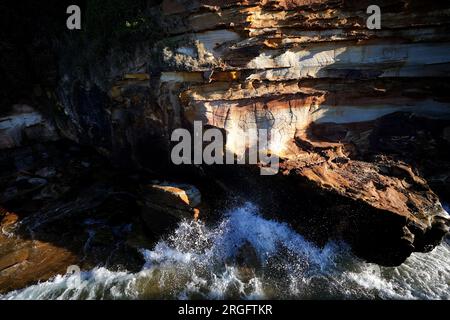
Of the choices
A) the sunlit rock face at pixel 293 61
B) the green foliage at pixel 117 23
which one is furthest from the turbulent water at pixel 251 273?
the green foliage at pixel 117 23

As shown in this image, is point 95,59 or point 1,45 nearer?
point 95,59

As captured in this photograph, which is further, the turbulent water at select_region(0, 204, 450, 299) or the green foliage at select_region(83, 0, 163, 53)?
the green foliage at select_region(83, 0, 163, 53)

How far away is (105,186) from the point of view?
29.9ft

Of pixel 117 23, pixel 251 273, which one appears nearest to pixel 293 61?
pixel 117 23

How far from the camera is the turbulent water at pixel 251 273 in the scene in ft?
20.0

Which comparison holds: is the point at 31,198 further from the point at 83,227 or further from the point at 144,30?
the point at 144,30

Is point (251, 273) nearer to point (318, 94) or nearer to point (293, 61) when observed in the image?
point (318, 94)

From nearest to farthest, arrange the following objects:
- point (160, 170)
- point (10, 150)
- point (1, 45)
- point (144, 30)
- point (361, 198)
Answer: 1. point (361, 198)
2. point (144, 30)
3. point (160, 170)
4. point (1, 45)
5. point (10, 150)

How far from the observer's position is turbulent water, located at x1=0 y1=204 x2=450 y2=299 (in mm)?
6105

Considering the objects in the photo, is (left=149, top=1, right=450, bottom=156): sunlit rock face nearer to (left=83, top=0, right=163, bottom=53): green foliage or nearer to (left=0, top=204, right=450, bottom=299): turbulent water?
(left=83, top=0, right=163, bottom=53): green foliage

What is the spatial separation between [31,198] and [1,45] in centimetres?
421

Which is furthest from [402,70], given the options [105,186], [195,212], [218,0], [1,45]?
[1,45]

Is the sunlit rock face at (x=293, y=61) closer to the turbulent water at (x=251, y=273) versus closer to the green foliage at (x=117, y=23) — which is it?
the green foliage at (x=117, y=23)

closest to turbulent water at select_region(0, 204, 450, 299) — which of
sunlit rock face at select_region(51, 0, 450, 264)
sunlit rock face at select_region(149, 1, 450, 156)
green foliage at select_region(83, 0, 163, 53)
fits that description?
sunlit rock face at select_region(51, 0, 450, 264)
